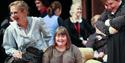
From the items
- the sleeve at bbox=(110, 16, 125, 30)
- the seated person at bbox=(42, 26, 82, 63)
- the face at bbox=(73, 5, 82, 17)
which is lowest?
the seated person at bbox=(42, 26, 82, 63)

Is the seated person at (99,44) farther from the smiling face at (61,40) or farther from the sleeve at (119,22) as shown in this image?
the sleeve at (119,22)

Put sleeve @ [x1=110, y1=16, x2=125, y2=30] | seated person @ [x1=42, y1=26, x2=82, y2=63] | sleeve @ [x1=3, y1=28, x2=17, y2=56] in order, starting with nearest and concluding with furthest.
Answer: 1. sleeve @ [x1=110, y1=16, x2=125, y2=30]
2. sleeve @ [x1=3, y1=28, x2=17, y2=56]
3. seated person @ [x1=42, y1=26, x2=82, y2=63]

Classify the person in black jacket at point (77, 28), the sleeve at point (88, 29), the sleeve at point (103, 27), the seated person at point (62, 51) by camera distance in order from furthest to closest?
the sleeve at point (88, 29) < the person in black jacket at point (77, 28) < the seated person at point (62, 51) < the sleeve at point (103, 27)

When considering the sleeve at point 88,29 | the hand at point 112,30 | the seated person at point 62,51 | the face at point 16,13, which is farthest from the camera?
the sleeve at point 88,29

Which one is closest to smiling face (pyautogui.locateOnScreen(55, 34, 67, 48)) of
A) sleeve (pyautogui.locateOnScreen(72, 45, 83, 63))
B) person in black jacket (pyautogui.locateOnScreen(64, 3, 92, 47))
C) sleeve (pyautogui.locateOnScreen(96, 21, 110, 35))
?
sleeve (pyautogui.locateOnScreen(72, 45, 83, 63))

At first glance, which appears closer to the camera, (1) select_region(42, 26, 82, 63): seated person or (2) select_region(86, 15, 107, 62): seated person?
(1) select_region(42, 26, 82, 63): seated person

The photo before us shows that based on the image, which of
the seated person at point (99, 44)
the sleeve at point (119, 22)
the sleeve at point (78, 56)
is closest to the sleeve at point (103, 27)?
the sleeve at point (119, 22)

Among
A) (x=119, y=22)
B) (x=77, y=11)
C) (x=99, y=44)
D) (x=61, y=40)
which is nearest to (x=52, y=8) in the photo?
(x=77, y=11)

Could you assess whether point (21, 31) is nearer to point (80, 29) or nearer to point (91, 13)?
point (80, 29)

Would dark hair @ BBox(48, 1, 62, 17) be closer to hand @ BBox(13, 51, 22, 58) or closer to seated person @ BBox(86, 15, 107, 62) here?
seated person @ BBox(86, 15, 107, 62)

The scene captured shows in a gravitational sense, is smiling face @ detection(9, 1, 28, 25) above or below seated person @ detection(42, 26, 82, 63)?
above

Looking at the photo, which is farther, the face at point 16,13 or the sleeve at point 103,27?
the face at point 16,13

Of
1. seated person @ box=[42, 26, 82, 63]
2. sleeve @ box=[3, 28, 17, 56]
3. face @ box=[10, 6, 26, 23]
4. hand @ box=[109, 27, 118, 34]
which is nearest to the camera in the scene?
hand @ box=[109, 27, 118, 34]

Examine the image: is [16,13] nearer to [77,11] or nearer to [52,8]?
[77,11]
